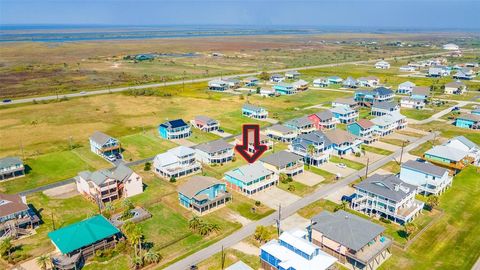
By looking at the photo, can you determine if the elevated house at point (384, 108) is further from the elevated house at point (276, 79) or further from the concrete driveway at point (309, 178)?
the elevated house at point (276, 79)

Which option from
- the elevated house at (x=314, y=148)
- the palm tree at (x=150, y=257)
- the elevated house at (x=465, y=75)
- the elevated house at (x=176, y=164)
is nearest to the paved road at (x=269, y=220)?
the palm tree at (x=150, y=257)

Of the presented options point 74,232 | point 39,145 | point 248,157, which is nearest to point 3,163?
point 39,145

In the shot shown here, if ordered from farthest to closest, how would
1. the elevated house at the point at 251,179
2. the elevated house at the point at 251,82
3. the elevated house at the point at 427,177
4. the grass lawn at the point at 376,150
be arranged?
1. the elevated house at the point at 251,82
2. the grass lawn at the point at 376,150
3. the elevated house at the point at 251,179
4. the elevated house at the point at 427,177

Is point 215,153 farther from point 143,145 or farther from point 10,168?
point 10,168

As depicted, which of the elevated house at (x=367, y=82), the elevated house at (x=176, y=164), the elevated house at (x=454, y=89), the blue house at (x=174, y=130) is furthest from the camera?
the elevated house at (x=367, y=82)

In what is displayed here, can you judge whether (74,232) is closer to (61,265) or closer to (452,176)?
(61,265)
